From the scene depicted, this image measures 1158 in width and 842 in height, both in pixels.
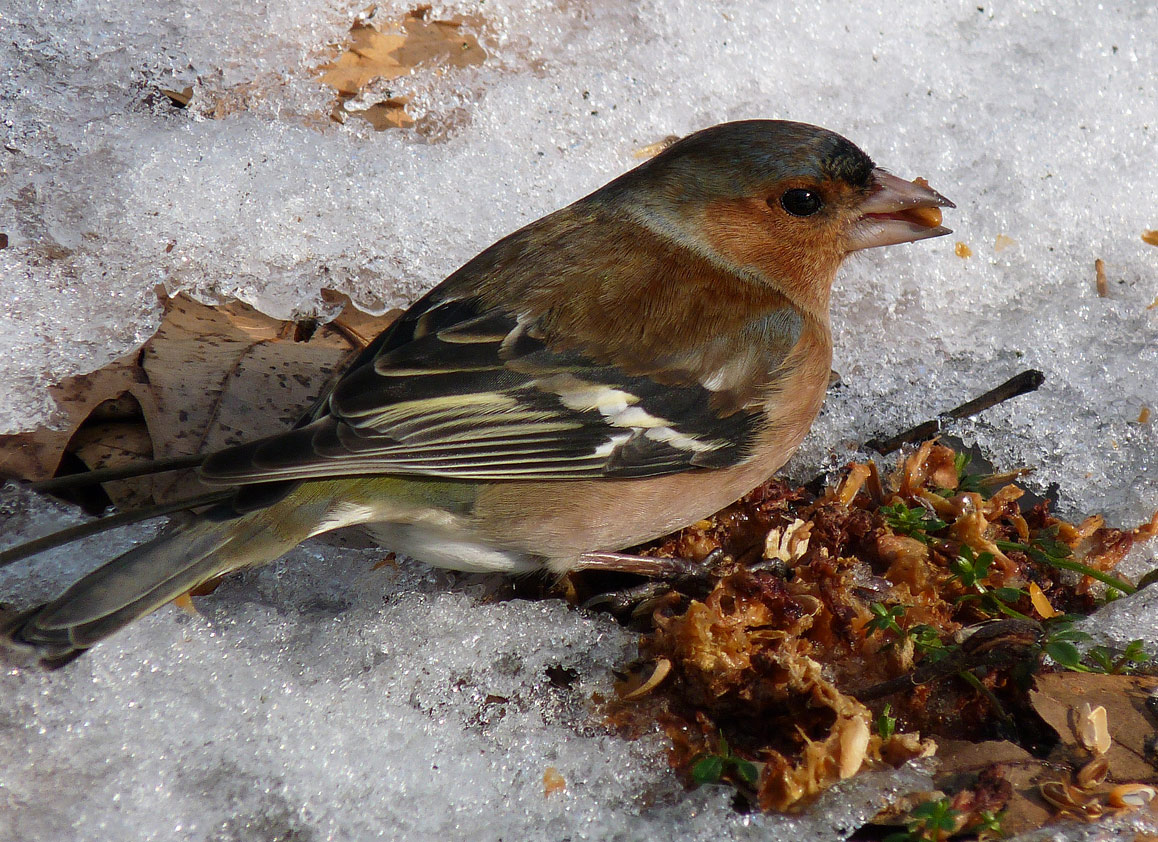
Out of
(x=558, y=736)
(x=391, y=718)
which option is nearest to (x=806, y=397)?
(x=558, y=736)

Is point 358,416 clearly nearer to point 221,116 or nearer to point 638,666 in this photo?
point 638,666

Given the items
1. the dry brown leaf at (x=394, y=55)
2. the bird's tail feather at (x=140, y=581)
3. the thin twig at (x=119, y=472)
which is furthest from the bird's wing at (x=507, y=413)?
the dry brown leaf at (x=394, y=55)

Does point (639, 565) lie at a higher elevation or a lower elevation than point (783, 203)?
lower

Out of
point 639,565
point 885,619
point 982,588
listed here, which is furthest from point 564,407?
point 982,588

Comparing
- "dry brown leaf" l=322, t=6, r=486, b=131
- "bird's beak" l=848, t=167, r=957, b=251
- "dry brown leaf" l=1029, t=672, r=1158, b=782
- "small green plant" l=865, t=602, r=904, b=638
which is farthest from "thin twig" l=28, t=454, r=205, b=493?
"dry brown leaf" l=1029, t=672, r=1158, b=782

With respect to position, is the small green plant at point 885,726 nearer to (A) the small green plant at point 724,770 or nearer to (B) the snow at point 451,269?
(B) the snow at point 451,269

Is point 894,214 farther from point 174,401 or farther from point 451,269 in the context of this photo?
point 174,401

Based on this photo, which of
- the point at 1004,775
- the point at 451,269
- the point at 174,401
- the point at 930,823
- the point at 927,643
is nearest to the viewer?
the point at 930,823
